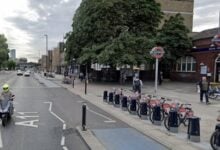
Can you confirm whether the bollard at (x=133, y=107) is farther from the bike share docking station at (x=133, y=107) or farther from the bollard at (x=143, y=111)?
the bollard at (x=143, y=111)

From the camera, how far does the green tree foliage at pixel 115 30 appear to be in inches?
1586

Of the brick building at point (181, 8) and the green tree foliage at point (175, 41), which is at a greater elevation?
the brick building at point (181, 8)

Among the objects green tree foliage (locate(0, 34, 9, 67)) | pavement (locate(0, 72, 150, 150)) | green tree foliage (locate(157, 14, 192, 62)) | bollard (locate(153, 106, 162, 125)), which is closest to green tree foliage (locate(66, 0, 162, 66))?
green tree foliage (locate(157, 14, 192, 62))

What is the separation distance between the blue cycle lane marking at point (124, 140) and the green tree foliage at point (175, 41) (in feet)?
118

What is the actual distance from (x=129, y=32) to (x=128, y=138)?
3353cm

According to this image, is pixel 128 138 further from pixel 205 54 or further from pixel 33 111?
pixel 205 54

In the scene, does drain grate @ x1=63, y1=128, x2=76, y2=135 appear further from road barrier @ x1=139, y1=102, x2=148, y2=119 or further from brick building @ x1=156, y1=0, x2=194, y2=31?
brick building @ x1=156, y1=0, x2=194, y2=31

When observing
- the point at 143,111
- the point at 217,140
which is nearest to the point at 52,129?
the point at 143,111

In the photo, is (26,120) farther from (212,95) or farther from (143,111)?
(212,95)

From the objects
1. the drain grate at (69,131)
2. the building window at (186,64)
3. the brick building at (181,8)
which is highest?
the brick building at (181,8)

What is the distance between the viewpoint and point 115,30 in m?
43.4

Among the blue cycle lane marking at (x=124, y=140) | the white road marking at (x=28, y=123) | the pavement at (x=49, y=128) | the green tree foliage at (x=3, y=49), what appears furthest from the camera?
the green tree foliage at (x=3, y=49)

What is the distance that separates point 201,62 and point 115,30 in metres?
11.8

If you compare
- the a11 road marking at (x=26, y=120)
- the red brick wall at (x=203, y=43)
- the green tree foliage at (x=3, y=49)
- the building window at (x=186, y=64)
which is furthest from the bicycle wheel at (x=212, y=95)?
the green tree foliage at (x=3, y=49)
